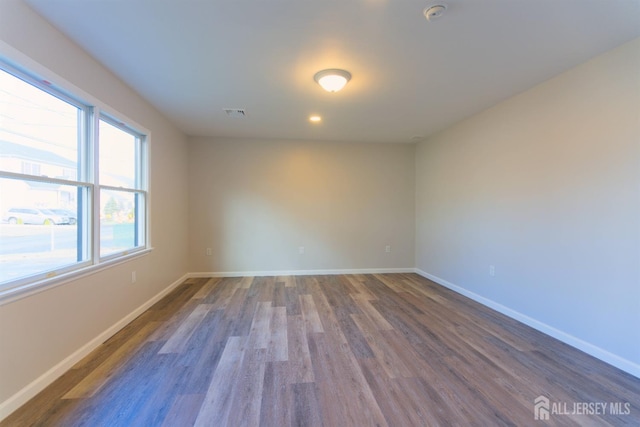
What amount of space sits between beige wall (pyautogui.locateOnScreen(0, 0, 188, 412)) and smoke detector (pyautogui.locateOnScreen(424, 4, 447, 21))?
97.0 inches

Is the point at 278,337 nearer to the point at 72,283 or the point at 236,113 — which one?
the point at 72,283

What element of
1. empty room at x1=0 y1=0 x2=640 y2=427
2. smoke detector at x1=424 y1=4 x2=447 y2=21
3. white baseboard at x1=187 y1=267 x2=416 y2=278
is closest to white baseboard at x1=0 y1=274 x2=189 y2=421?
empty room at x1=0 y1=0 x2=640 y2=427

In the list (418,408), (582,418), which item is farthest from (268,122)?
(582,418)

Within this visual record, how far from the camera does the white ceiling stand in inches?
65.6

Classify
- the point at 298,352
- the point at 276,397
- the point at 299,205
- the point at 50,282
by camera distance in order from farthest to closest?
the point at 299,205, the point at 298,352, the point at 50,282, the point at 276,397

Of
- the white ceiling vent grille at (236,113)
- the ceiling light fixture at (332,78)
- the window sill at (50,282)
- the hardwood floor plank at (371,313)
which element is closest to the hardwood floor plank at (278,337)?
the hardwood floor plank at (371,313)

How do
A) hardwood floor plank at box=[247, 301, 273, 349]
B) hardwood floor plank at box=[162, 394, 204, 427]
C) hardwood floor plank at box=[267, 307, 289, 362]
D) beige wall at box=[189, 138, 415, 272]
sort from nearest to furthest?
hardwood floor plank at box=[162, 394, 204, 427] < hardwood floor plank at box=[267, 307, 289, 362] < hardwood floor plank at box=[247, 301, 273, 349] < beige wall at box=[189, 138, 415, 272]

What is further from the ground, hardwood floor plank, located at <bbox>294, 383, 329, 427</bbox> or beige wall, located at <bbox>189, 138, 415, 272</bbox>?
beige wall, located at <bbox>189, 138, 415, 272</bbox>

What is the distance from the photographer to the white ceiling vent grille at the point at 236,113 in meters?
3.31

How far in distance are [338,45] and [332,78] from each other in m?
0.39

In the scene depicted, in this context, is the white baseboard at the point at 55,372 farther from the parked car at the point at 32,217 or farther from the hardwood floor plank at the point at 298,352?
the hardwood floor plank at the point at 298,352

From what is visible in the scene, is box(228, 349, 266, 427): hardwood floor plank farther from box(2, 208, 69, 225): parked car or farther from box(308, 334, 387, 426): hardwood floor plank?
box(2, 208, 69, 225): parked car

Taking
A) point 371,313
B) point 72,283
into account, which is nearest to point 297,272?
point 371,313

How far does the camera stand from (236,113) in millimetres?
3445
